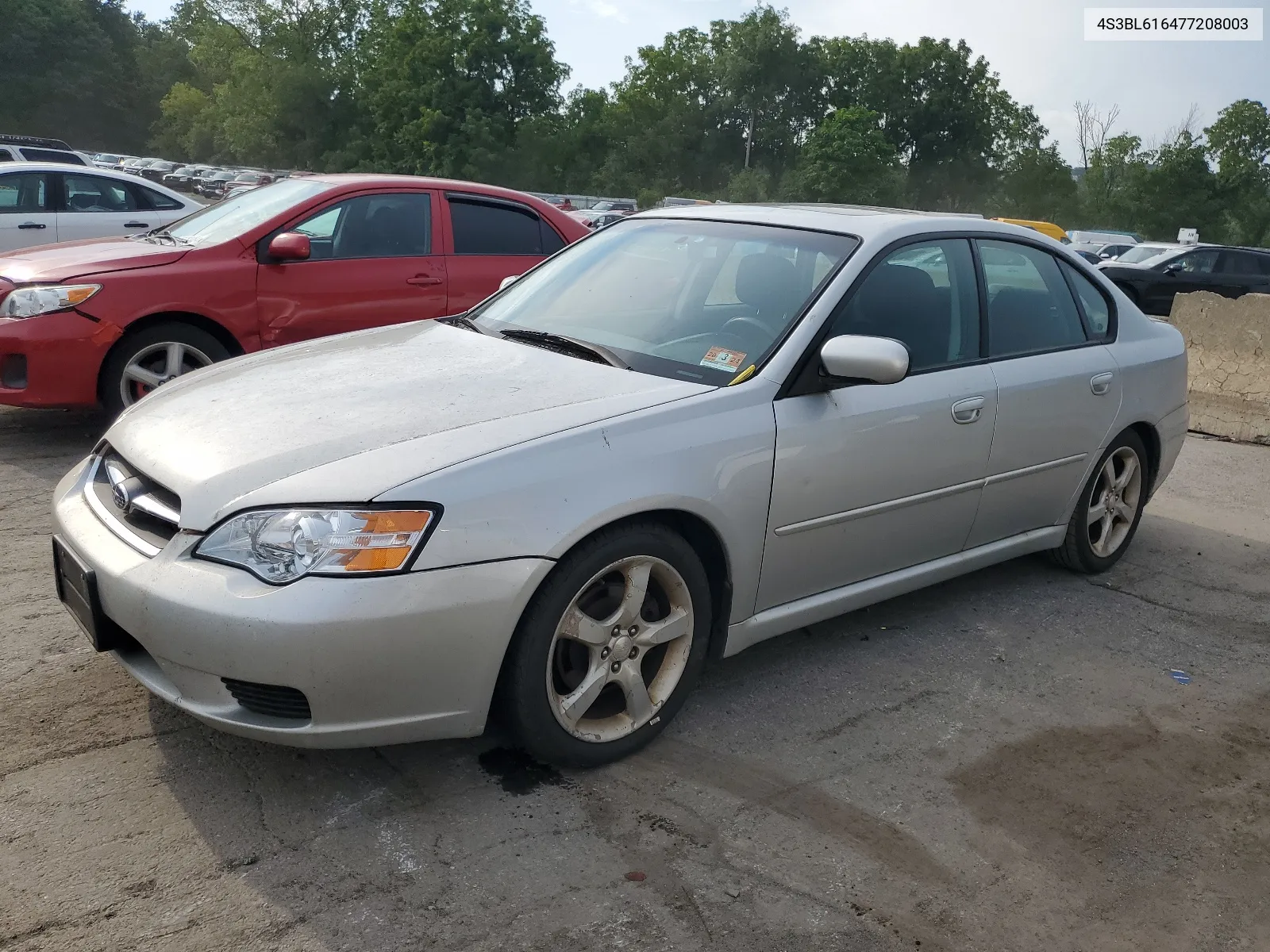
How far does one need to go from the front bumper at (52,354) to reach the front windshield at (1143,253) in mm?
18727

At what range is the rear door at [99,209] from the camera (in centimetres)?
1024

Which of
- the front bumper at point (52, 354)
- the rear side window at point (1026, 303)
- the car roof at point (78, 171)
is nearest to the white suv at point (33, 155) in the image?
the car roof at point (78, 171)

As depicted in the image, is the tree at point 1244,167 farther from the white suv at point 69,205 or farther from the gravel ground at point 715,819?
the gravel ground at point 715,819

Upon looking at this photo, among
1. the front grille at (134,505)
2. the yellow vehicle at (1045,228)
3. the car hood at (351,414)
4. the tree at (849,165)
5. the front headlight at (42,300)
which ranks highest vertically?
the tree at (849,165)

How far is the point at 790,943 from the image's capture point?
2.41 m

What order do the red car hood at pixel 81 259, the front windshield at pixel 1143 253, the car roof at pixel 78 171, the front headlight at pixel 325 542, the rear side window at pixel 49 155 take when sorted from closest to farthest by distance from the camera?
1. the front headlight at pixel 325 542
2. the red car hood at pixel 81 259
3. the car roof at pixel 78 171
4. the rear side window at pixel 49 155
5. the front windshield at pixel 1143 253

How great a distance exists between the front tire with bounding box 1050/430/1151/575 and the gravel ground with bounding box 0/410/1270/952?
0.81m

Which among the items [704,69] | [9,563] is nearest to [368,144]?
[704,69]

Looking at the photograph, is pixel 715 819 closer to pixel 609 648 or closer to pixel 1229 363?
pixel 609 648

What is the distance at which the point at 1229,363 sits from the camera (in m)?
8.52

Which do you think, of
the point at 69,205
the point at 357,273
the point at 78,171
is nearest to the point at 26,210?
the point at 69,205

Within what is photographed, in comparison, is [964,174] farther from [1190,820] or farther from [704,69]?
[1190,820]

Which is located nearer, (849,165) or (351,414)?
(351,414)

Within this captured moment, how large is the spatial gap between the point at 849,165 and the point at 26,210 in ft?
198
